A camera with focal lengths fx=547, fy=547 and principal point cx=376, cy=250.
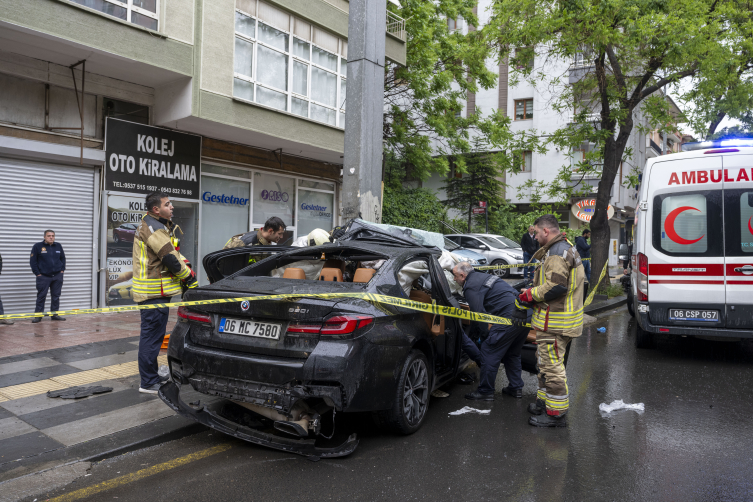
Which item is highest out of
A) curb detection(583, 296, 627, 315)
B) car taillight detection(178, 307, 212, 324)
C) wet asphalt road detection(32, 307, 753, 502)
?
car taillight detection(178, 307, 212, 324)

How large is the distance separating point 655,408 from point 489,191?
911 inches

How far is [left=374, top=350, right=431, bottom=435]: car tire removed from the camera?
158 inches

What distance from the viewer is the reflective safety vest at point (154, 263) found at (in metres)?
4.96

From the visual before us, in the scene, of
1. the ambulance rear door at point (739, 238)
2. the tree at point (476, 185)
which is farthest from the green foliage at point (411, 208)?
the ambulance rear door at point (739, 238)

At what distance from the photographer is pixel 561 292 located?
447 cm

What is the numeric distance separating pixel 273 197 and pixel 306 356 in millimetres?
10380

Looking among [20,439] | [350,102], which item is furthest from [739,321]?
[20,439]

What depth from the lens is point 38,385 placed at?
5395 mm

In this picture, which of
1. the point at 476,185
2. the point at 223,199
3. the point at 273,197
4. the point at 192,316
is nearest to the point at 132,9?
the point at 223,199

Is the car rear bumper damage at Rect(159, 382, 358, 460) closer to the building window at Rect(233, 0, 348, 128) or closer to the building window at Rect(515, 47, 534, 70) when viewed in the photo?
the building window at Rect(233, 0, 348, 128)

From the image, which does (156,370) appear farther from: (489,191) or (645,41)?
(489,191)

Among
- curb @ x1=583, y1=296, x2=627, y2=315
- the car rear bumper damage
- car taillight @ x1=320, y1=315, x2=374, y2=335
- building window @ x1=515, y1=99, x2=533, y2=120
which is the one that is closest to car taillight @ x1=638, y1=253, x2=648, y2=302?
curb @ x1=583, y1=296, x2=627, y2=315

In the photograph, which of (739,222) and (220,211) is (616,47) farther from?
(220,211)

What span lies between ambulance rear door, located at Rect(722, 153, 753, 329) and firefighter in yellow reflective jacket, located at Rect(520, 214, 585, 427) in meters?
3.25
